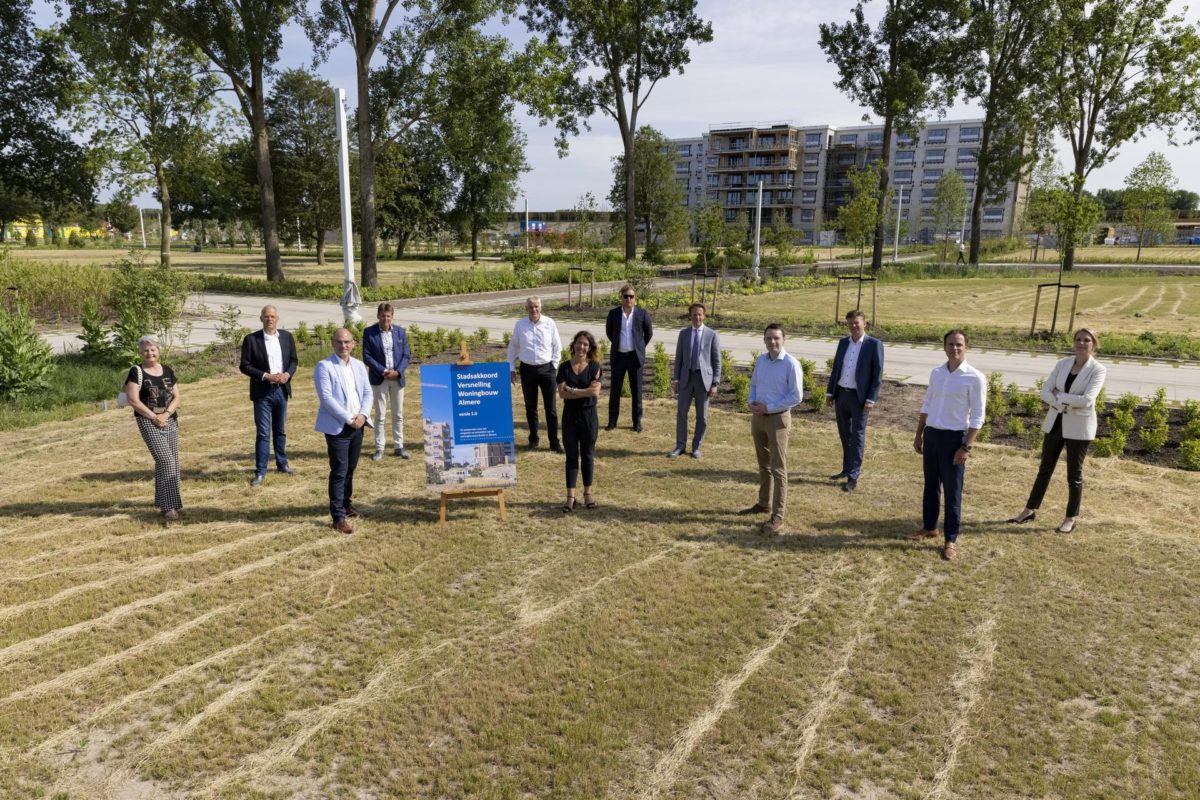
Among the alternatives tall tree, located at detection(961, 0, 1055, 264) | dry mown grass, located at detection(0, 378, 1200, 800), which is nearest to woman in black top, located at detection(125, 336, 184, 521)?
dry mown grass, located at detection(0, 378, 1200, 800)

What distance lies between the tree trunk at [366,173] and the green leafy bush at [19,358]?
16.5 meters

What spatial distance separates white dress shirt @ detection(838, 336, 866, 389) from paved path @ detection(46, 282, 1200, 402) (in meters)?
6.44

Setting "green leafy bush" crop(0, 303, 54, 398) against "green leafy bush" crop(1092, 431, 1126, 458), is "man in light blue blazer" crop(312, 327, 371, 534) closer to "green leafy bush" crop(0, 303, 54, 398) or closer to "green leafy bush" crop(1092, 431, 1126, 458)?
"green leafy bush" crop(0, 303, 54, 398)

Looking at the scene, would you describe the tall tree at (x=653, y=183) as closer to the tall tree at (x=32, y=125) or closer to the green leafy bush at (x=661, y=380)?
the tall tree at (x=32, y=125)

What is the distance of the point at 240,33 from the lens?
27.0m

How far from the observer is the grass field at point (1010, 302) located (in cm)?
2252

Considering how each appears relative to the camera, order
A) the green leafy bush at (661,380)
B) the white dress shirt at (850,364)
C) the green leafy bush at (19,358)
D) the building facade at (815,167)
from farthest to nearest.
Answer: the building facade at (815,167) → the green leafy bush at (661,380) → the green leafy bush at (19,358) → the white dress shirt at (850,364)

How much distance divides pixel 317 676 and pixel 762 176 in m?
110

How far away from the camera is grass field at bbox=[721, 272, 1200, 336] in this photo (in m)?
22.5

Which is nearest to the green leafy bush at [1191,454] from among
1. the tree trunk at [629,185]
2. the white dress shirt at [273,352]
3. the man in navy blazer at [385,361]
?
the man in navy blazer at [385,361]

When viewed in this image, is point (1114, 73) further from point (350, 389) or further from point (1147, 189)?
point (350, 389)

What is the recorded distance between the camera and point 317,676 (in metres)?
4.76

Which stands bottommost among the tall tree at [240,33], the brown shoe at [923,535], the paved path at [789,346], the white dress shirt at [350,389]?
the brown shoe at [923,535]

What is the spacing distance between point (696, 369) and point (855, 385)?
2002mm
